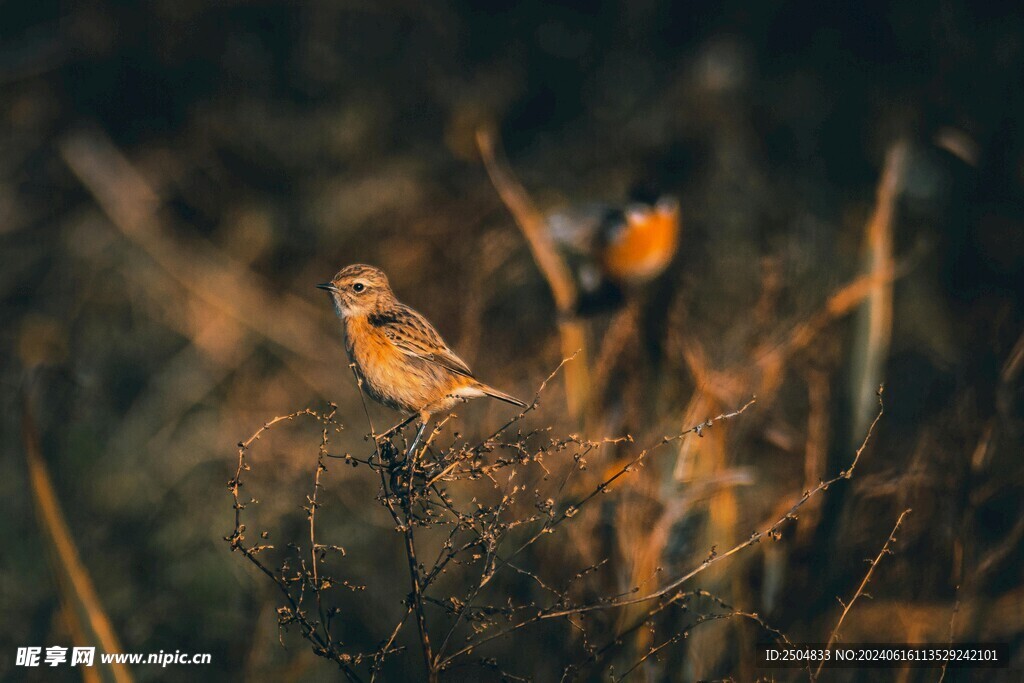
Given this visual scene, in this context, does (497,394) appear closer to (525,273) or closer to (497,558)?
(497,558)

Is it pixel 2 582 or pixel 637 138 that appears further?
pixel 637 138

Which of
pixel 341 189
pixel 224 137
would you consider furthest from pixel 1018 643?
pixel 224 137

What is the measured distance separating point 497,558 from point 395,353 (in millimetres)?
922

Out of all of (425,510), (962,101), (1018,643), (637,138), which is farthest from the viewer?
(637,138)

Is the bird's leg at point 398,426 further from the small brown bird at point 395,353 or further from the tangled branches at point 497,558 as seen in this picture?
the small brown bird at point 395,353

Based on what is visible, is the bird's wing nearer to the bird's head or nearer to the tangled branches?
the bird's head

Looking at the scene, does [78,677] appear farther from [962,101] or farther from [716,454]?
[962,101]

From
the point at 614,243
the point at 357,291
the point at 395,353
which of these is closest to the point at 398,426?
the point at 395,353

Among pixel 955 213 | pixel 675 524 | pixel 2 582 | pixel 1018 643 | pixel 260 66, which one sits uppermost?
pixel 260 66

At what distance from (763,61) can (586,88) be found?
157 cm

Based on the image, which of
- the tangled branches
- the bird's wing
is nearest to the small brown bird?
the bird's wing

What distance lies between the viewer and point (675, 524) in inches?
157

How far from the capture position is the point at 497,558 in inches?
171

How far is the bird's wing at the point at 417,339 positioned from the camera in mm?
4137
